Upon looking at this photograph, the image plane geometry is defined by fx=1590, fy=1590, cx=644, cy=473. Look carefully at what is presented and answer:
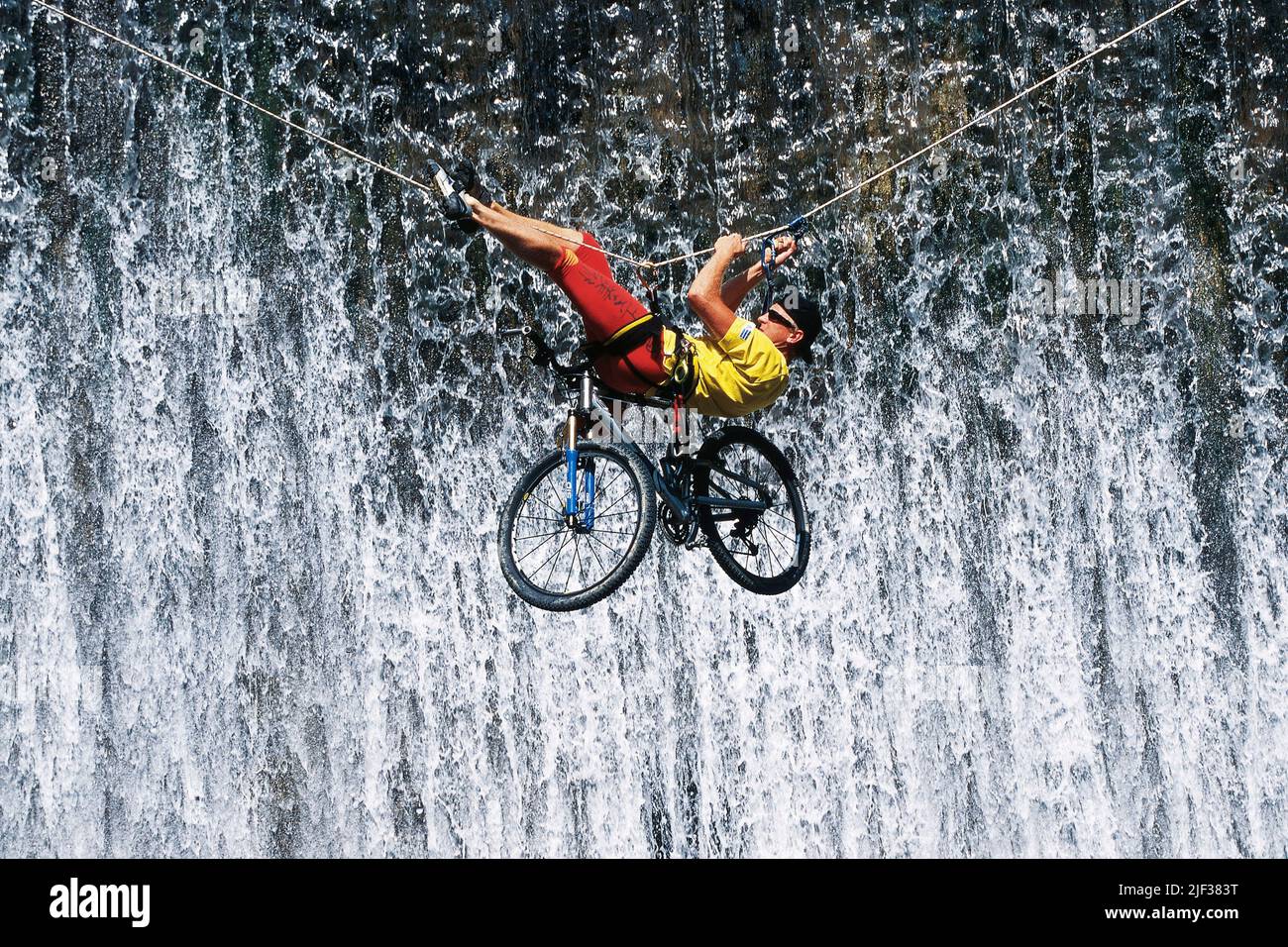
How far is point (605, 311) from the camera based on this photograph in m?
6.92

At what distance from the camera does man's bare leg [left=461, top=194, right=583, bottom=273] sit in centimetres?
658

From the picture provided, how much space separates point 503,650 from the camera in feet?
38.8

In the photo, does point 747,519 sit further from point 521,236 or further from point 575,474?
point 521,236

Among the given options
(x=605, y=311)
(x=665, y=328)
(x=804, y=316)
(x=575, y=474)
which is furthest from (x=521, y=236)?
(x=804, y=316)

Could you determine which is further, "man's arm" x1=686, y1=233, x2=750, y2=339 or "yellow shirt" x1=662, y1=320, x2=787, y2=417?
Answer: "yellow shirt" x1=662, y1=320, x2=787, y2=417

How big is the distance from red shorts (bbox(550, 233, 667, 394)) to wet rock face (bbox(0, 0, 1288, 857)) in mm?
5031

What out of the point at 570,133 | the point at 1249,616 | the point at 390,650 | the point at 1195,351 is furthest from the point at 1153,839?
the point at 570,133

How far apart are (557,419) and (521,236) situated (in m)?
5.60

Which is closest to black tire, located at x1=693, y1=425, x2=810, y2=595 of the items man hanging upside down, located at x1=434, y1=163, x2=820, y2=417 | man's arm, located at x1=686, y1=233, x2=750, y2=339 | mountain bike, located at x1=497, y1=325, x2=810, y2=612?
mountain bike, located at x1=497, y1=325, x2=810, y2=612

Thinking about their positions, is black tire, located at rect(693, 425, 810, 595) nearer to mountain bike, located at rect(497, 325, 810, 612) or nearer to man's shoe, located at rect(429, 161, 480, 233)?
mountain bike, located at rect(497, 325, 810, 612)

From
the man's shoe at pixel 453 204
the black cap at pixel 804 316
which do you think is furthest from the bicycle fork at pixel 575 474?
the black cap at pixel 804 316

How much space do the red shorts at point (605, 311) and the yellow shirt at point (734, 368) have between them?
0.48 ft

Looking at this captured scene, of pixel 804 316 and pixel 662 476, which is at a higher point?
pixel 804 316

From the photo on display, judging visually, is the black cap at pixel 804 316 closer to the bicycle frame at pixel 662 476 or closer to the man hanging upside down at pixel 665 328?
the man hanging upside down at pixel 665 328
